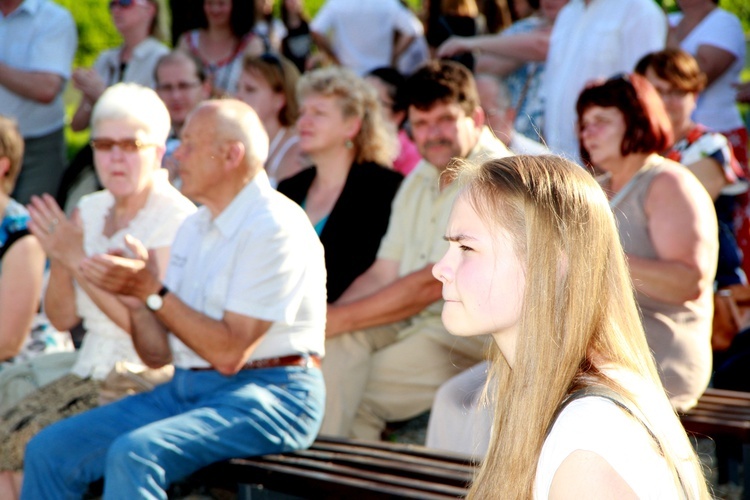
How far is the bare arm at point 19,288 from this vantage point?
171 inches

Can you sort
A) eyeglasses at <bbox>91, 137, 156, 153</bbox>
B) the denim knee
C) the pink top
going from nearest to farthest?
1. the denim knee
2. eyeglasses at <bbox>91, 137, 156, 153</bbox>
3. the pink top

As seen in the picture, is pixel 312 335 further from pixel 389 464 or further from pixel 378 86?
pixel 378 86

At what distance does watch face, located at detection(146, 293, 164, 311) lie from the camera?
3479mm

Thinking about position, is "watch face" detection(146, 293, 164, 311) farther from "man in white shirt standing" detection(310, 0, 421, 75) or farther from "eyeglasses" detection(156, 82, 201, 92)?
"man in white shirt standing" detection(310, 0, 421, 75)

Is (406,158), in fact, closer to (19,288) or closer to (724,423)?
(19,288)

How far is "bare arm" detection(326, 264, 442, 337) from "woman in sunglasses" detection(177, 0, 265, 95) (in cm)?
285

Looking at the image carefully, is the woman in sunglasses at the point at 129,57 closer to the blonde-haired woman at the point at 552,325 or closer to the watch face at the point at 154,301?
the watch face at the point at 154,301

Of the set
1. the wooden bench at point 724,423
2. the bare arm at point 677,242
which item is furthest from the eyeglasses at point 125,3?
the wooden bench at point 724,423

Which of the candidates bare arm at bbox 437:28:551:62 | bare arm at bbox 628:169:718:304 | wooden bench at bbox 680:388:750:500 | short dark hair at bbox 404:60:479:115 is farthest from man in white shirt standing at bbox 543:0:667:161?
wooden bench at bbox 680:388:750:500

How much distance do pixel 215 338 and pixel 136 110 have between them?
1301 millimetres

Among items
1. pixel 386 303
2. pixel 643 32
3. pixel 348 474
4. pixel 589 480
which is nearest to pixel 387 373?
pixel 386 303

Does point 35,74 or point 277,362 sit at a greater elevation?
point 277,362

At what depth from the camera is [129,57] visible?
712cm

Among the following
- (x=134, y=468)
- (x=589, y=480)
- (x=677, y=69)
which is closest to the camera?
(x=589, y=480)
